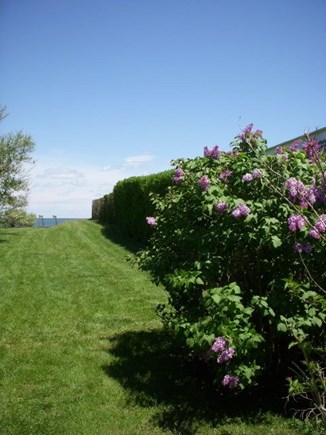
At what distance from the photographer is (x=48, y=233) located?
20766 mm

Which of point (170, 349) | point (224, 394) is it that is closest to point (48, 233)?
point (170, 349)

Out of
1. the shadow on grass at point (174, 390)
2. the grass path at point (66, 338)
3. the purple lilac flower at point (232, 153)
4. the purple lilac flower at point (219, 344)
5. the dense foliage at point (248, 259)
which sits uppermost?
the purple lilac flower at point (232, 153)

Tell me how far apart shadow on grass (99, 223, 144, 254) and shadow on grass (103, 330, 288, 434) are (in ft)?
30.2

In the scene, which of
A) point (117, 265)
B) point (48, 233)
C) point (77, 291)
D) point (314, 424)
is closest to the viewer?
point (314, 424)

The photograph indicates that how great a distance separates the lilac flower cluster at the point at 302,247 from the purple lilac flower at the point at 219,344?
997 millimetres

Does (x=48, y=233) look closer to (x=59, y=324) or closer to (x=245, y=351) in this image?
(x=59, y=324)

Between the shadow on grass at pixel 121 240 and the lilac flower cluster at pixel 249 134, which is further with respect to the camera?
the shadow on grass at pixel 121 240

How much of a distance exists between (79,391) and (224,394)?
154 cm

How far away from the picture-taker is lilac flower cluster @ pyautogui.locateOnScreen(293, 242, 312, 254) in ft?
11.3

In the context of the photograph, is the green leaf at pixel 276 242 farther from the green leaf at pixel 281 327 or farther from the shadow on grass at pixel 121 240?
the shadow on grass at pixel 121 240

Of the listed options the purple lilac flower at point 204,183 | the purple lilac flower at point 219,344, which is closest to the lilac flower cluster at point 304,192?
the purple lilac flower at point 204,183

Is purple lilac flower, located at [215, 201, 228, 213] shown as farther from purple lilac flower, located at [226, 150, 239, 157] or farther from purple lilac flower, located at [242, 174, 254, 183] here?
purple lilac flower, located at [226, 150, 239, 157]

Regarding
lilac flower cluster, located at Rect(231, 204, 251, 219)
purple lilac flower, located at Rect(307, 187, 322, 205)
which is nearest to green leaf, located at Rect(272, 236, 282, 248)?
lilac flower cluster, located at Rect(231, 204, 251, 219)

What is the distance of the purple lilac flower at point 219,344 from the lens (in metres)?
3.21
